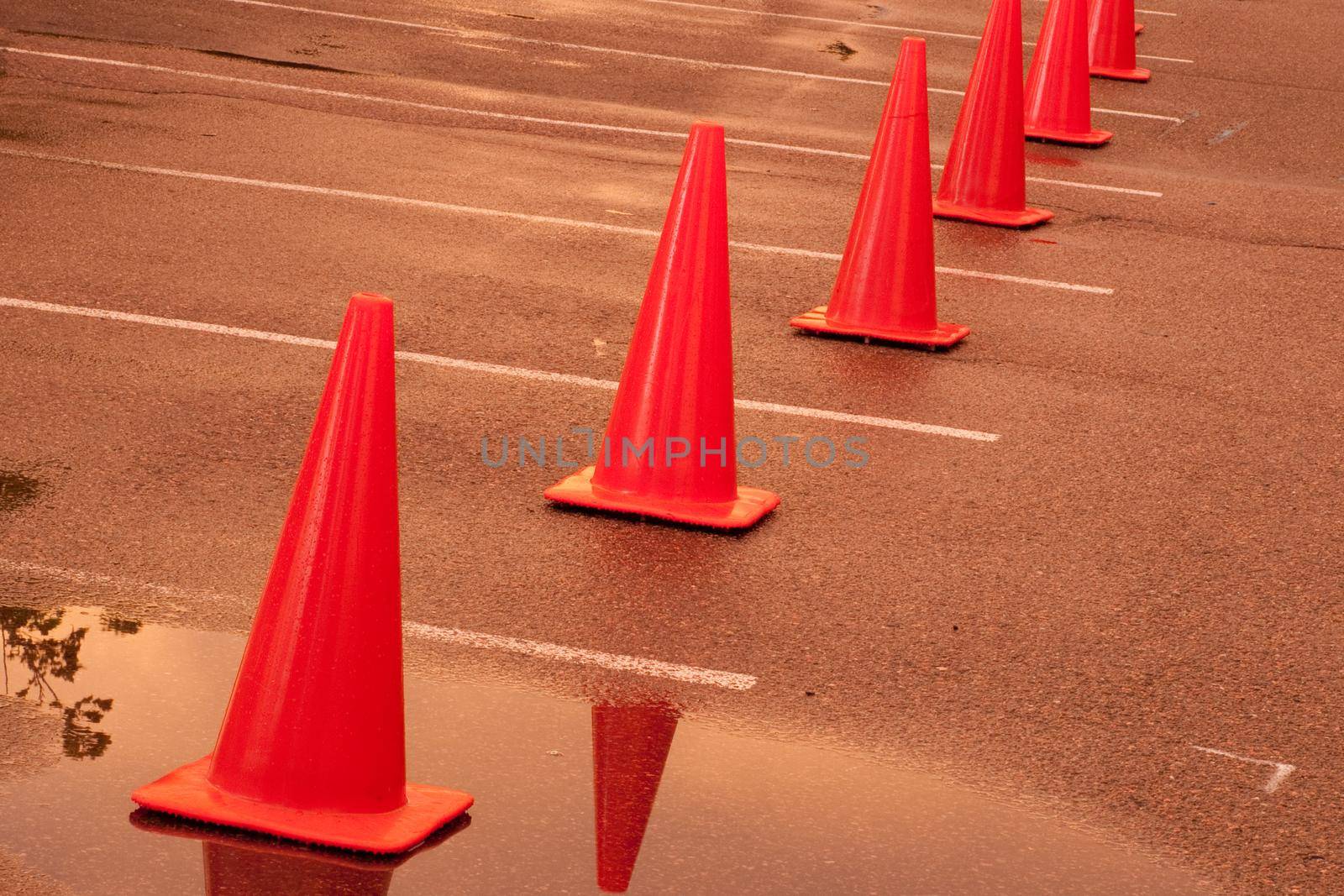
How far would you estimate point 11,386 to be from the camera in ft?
20.4

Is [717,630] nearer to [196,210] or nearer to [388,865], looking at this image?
[388,865]

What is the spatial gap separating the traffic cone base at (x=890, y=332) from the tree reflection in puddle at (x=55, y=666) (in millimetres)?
3714

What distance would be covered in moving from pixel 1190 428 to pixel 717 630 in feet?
8.79

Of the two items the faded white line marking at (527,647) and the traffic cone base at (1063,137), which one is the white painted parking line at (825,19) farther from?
the faded white line marking at (527,647)

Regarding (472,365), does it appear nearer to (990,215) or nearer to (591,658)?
(591,658)

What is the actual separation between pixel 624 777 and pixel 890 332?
3.88 meters

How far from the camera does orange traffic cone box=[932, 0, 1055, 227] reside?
32.0 ft

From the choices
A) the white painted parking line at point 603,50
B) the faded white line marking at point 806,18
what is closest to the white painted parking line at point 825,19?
the faded white line marking at point 806,18

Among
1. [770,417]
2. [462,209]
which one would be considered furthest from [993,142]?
[770,417]

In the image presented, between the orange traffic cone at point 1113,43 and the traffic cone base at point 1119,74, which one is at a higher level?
the orange traffic cone at point 1113,43

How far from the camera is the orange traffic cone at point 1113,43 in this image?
50.2 ft

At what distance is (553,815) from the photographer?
381 centimetres

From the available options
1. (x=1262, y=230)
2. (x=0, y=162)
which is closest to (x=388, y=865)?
(x=0, y=162)

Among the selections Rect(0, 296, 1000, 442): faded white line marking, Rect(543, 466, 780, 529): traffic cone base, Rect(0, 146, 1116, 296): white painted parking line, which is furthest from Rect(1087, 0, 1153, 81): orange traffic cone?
Rect(543, 466, 780, 529): traffic cone base
